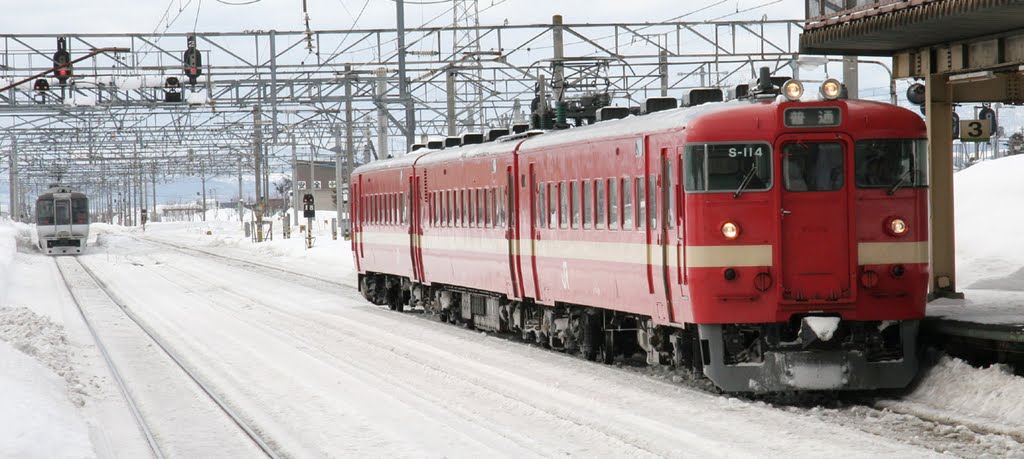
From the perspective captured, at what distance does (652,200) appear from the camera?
48.2ft

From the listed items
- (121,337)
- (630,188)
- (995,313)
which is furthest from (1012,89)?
(121,337)

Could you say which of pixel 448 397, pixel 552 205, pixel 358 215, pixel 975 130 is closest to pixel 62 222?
pixel 358 215

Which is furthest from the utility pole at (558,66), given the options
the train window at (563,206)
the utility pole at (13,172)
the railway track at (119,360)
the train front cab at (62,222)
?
the utility pole at (13,172)

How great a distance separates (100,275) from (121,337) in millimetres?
22201

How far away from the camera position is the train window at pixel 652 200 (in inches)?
574

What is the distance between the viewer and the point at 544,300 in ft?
61.6

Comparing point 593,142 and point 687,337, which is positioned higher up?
point 593,142

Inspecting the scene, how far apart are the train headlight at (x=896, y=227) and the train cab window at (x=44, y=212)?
2062 inches

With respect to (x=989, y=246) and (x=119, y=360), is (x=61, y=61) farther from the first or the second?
(x=989, y=246)

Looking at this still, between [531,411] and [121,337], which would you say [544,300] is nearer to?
[531,411]

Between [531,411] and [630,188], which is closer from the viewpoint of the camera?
[531,411]

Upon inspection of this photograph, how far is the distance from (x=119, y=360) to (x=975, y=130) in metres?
12.9

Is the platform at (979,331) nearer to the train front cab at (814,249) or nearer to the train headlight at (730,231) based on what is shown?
the train front cab at (814,249)

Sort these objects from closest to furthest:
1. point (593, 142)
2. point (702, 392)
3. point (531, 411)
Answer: point (531, 411) → point (702, 392) → point (593, 142)
